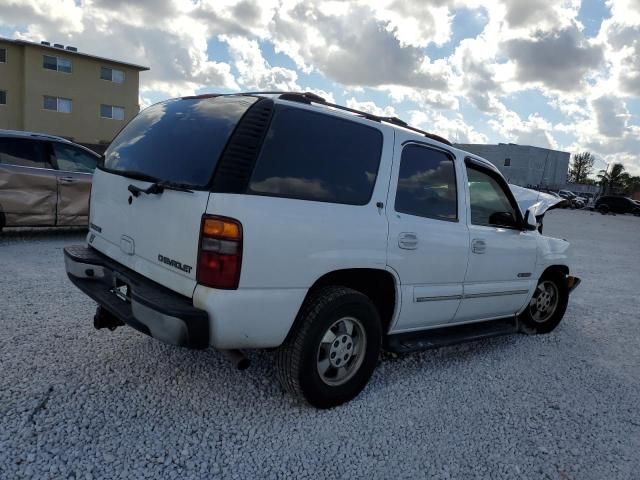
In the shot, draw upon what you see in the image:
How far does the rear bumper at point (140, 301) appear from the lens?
2.61 m

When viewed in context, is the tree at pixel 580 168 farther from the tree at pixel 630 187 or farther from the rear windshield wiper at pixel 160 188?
the rear windshield wiper at pixel 160 188

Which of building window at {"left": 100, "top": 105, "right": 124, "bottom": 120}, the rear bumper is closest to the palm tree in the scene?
building window at {"left": 100, "top": 105, "right": 124, "bottom": 120}

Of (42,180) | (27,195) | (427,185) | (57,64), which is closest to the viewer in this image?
(427,185)

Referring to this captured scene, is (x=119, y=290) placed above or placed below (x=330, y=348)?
above

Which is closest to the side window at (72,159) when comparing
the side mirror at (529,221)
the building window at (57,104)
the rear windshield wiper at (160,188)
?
the rear windshield wiper at (160,188)

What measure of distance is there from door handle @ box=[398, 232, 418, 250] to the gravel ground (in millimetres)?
1065

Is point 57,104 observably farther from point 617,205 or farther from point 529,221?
point 617,205

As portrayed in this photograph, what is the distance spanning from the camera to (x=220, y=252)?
2623 millimetres

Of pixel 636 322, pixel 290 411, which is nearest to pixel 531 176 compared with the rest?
pixel 636 322

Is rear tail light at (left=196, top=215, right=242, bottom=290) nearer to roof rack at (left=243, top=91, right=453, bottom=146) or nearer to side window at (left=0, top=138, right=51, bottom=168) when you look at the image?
roof rack at (left=243, top=91, right=453, bottom=146)

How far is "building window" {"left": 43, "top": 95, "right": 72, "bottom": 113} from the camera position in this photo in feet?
112

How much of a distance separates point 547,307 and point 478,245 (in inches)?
76.2

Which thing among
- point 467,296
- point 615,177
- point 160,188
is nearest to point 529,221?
point 467,296

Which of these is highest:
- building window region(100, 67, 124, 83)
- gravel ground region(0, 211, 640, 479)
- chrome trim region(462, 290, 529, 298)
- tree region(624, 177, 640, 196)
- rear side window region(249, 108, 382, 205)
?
building window region(100, 67, 124, 83)
